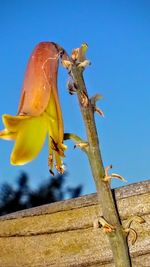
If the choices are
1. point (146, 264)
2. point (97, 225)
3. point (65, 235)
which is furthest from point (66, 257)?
point (97, 225)

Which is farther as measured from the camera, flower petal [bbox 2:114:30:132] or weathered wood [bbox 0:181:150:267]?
weathered wood [bbox 0:181:150:267]

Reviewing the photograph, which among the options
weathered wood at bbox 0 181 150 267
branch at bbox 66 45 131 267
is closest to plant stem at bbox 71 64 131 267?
branch at bbox 66 45 131 267

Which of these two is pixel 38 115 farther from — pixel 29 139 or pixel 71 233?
pixel 71 233

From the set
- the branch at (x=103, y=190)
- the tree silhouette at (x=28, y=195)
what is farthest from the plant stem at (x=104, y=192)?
the tree silhouette at (x=28, y=195)

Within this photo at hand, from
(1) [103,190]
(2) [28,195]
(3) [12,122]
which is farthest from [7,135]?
(2) [28,195]

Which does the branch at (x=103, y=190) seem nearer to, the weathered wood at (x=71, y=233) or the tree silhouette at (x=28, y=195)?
the weathered wood at (x=71, y=233)

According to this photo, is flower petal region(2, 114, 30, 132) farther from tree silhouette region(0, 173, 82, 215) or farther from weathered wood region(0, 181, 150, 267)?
tree silhouette region(0, 173, 82, 215)

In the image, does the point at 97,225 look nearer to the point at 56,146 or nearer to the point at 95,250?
the point at 56,146
